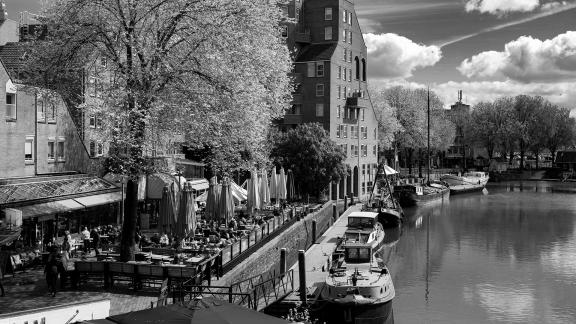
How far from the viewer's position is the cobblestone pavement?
21.6 m

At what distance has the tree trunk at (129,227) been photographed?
84.7ft

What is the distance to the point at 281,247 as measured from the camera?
3925cm

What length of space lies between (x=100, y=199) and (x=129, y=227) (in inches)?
426

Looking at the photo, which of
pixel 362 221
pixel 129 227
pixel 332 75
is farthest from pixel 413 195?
pixel 129 227

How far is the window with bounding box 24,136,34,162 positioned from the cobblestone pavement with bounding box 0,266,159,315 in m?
10.2

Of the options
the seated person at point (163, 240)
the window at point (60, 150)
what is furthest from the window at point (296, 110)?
the seated person at point (163, 240)

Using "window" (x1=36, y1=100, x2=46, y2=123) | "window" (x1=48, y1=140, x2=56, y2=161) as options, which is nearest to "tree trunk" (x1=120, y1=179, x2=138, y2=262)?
"window" (x1=36, y1=100, x2=46, y2=123)

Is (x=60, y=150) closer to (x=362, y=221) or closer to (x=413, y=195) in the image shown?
(x=362, y=221)

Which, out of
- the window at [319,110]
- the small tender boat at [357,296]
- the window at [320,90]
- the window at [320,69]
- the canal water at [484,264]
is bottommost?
the canal water at [484,264]

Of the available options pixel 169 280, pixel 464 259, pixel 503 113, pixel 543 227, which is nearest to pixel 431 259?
pixel 464 259

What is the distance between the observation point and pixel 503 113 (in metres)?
137

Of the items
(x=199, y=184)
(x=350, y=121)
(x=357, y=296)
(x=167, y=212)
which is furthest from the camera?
(x=350, y=121)

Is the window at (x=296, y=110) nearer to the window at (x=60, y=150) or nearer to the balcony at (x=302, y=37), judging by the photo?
the balcony at (x=302, y=37)

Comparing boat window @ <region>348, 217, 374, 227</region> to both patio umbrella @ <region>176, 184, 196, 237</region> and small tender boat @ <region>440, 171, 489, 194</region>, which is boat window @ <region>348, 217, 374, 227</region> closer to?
patio umbrella @ <region>176, 184, 196, 237</region>
